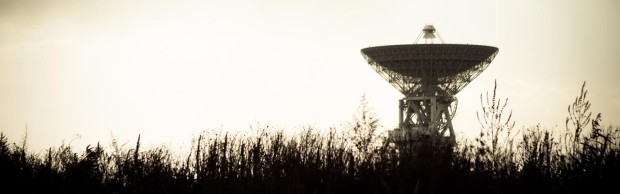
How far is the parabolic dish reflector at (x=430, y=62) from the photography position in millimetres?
60875

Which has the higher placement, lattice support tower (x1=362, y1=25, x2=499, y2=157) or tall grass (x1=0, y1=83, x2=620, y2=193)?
A: lattice support tower (x1=362, y1=25, x2=499, y2=157)

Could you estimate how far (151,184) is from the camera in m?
9.21

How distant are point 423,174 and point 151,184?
3.79 metres

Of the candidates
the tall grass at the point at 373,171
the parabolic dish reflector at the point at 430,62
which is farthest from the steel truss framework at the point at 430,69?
the tall grass at the point at 373,171

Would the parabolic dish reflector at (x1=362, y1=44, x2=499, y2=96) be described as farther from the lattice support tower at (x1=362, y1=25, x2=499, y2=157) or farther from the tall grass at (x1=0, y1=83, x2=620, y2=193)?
the tall grass at (x1=0, y1=83, x2=620, y2=193)

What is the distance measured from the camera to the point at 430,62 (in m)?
62.0

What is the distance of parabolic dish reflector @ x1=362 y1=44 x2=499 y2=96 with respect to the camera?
6088cm

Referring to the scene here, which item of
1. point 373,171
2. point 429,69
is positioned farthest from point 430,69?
point 373,171

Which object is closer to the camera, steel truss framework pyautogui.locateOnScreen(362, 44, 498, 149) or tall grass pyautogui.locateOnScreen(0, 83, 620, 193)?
tall grass pyautogui.locateOnScreen(0, 83, 620, 193)

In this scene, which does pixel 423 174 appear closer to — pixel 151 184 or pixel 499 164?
pixel 499 164

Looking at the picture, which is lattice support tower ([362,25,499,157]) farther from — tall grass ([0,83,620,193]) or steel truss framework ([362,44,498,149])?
tall grass ([0,83,620,193])

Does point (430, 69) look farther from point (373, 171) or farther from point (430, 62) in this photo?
point (373, 171)

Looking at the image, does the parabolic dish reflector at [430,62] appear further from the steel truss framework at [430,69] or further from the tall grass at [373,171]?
the tall grass at [373,171]

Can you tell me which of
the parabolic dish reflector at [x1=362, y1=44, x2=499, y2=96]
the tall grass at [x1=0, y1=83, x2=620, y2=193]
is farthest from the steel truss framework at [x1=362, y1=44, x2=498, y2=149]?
the tall grass at [x1=0, y1=83, x2=620, y2=193]
